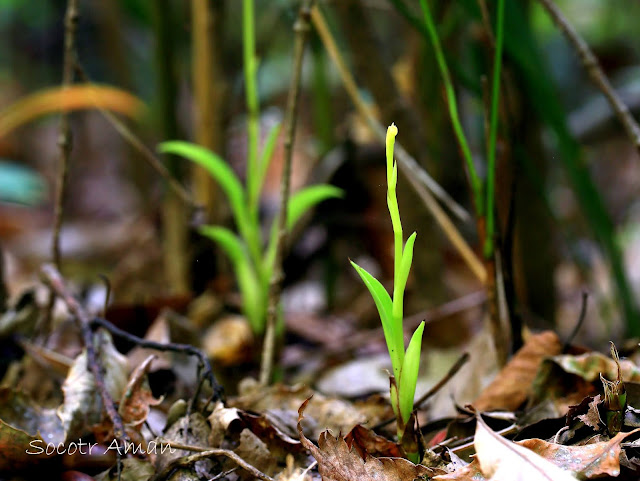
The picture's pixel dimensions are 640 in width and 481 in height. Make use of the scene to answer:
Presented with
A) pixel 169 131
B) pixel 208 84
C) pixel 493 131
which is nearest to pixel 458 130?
pixel 493 131

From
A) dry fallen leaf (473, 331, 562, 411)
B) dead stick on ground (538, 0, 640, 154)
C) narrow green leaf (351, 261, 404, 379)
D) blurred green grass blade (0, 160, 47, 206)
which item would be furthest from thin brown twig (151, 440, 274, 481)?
blurred green grass blade (0, 160, 47, 206)

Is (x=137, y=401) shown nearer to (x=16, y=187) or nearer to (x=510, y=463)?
(x=510, y=463)

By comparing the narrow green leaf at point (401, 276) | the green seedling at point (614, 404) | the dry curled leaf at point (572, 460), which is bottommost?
the dry curled leaf at point (572, 460)

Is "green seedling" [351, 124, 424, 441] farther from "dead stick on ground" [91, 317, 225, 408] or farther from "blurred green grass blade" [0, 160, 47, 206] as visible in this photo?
"blurred green grass blade" [0, 160, 47, 206]

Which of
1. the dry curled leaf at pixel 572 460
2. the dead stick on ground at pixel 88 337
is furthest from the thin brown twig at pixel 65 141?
the dry curled leaf at pixel 572 460

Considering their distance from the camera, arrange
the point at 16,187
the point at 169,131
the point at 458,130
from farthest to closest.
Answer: the point at 16,187 → the point at 169,131 → the point at 458,130

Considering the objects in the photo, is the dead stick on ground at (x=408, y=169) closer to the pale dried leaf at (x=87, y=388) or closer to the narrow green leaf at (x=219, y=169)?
the narrow green leaf at (x=219, y=169)
